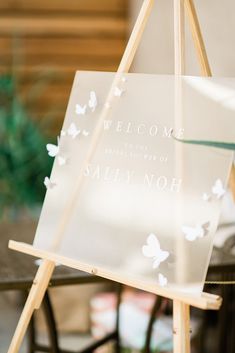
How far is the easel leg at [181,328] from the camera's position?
135 centimetres

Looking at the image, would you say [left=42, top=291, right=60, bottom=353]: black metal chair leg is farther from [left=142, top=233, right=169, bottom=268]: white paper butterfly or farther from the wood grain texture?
the wood grain texture

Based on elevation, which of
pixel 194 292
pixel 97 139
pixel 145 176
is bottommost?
pixel 194 292

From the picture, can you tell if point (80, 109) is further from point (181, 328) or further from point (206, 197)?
point (181, 328)

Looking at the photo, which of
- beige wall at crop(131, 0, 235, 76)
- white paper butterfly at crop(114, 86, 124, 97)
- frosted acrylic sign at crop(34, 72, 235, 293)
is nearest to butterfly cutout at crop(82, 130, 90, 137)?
frosted acrylic sign at crop(34, 72, 235, 293)

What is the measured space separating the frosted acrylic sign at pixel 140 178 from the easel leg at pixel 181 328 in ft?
0.15

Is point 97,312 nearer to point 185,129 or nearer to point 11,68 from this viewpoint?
point 185,129

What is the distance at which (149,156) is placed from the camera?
1.51 m

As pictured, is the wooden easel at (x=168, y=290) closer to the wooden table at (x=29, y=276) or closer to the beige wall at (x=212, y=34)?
the wooden table at (x=29, y=276)

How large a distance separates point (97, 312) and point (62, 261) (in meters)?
1.50

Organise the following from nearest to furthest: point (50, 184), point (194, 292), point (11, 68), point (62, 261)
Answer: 1. point (194, 292)
2. point (62, 261)
3. point (50, 184)
4. point (11, 68)

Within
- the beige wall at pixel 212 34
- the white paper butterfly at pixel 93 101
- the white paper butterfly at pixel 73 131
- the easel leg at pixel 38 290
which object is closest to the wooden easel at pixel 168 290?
the easel leg at pixel 38 290

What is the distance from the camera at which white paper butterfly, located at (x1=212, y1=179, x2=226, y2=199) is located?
53.2 inches

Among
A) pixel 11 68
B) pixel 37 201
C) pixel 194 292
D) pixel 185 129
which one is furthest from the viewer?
pixel 11 68

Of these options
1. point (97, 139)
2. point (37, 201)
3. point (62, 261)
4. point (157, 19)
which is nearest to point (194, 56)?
point (157, 19)
